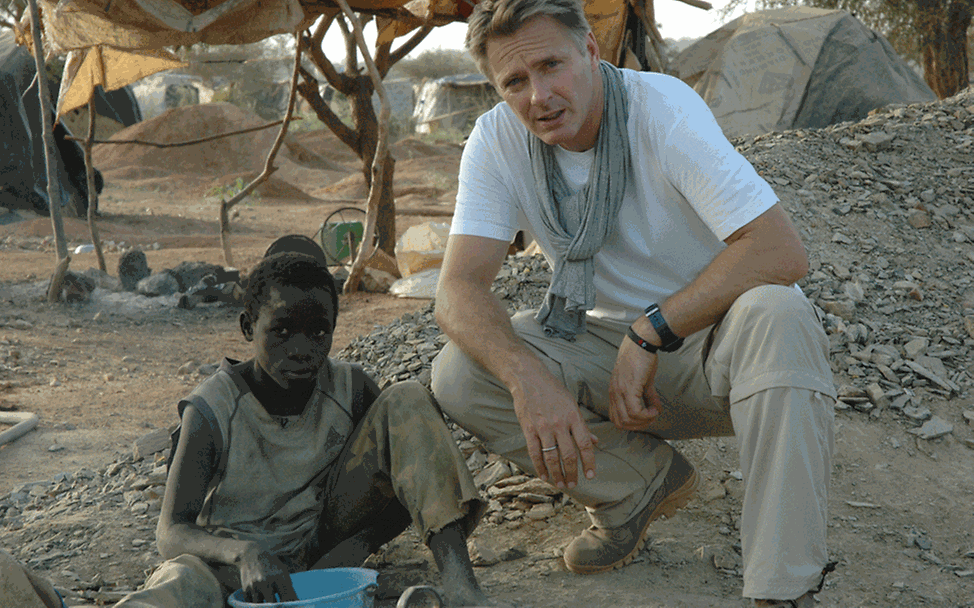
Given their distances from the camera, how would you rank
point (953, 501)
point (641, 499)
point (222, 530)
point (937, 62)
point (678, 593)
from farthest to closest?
1. point (937, 62)
2. point (953, 501)
3. point (641, 499)
4. point (678, 593)
5. point (222, 530)

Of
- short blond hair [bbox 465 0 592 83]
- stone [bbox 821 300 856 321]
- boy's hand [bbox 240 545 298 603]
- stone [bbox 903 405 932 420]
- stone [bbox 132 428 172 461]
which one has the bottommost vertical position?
stone [bbox 132 428 172 461]

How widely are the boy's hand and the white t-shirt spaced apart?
36.5 inches

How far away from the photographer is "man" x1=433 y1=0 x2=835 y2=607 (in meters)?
1.80

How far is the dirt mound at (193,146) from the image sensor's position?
17.6m

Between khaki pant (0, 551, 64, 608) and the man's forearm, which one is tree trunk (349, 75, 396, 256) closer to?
the man's forearm

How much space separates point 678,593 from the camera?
1.97 m

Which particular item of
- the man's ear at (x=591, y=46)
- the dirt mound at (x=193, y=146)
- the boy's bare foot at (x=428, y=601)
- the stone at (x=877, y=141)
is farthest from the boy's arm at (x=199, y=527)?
the dirt mound at (x=193, y=146)

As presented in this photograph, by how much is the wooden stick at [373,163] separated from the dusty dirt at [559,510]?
7.8 inches

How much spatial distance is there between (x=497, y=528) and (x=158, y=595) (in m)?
1.12

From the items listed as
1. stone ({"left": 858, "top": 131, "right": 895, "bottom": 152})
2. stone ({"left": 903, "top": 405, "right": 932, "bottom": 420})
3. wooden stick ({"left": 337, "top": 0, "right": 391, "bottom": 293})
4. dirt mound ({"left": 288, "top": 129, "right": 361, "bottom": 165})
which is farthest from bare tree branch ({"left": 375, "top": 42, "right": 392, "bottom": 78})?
dirt mound ({"left": 288, "top": 129, "right": 361, "bottom": 165})

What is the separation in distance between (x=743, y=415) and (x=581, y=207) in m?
0.67

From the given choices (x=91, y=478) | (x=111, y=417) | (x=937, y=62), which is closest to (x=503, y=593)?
(x=91, y=478)

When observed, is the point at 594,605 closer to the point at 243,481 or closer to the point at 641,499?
the point at 641,499

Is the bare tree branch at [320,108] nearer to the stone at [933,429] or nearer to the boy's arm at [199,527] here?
the stone at [933,429]
